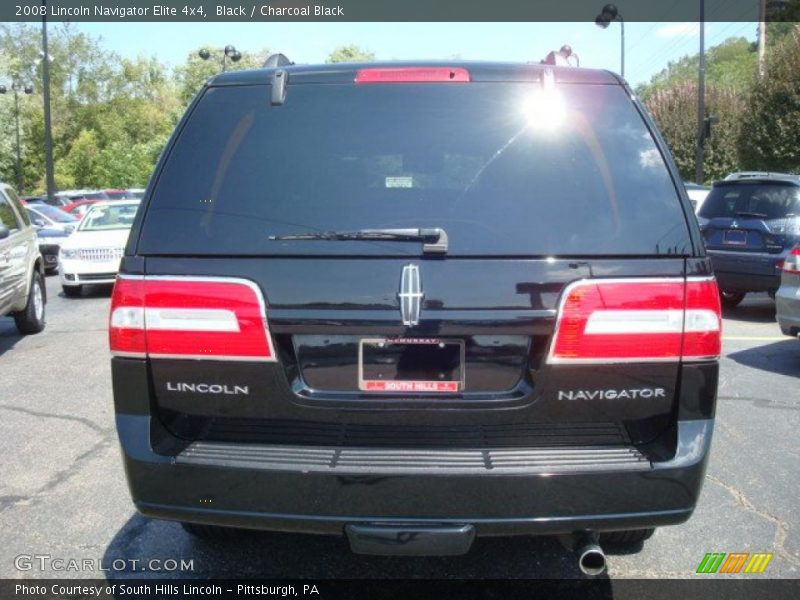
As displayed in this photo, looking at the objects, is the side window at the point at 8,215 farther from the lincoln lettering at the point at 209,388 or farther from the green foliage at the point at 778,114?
the green foliage at the point at 778,114

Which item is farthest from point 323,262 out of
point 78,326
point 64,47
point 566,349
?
point 64,47

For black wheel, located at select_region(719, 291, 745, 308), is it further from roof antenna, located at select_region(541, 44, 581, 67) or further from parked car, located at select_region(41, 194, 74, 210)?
parked car, located at select_region(41, 194, 74, 210)

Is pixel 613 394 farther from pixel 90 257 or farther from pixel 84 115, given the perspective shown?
pixel 84 115

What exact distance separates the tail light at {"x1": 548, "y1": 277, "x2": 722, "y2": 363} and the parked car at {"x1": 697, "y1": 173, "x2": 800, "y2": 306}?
8068 millimetres

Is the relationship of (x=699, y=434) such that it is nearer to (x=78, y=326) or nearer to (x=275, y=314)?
(x=275, y=314)

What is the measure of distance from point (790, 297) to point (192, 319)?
647cm

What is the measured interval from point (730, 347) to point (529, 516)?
22.2 ft

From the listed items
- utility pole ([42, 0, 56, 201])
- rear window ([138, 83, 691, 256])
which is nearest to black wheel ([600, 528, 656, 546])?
rear window ([138, 83, 691, 256])

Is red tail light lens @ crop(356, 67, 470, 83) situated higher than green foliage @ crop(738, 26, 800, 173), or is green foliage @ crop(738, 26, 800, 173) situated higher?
green foliage @ crop(738, 26, 800, 173)

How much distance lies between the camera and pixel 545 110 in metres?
2.87

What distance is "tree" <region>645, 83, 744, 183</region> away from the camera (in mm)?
37094

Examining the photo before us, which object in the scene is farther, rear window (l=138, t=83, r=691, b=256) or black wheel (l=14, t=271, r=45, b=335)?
black wheel (l=14, t=271, r=45, b=335)

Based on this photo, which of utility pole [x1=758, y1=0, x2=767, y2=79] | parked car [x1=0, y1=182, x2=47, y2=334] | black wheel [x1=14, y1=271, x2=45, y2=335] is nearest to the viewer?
parked car [x1=0, y1=182, x2=47, y2=334]

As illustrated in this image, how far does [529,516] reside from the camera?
257cm
